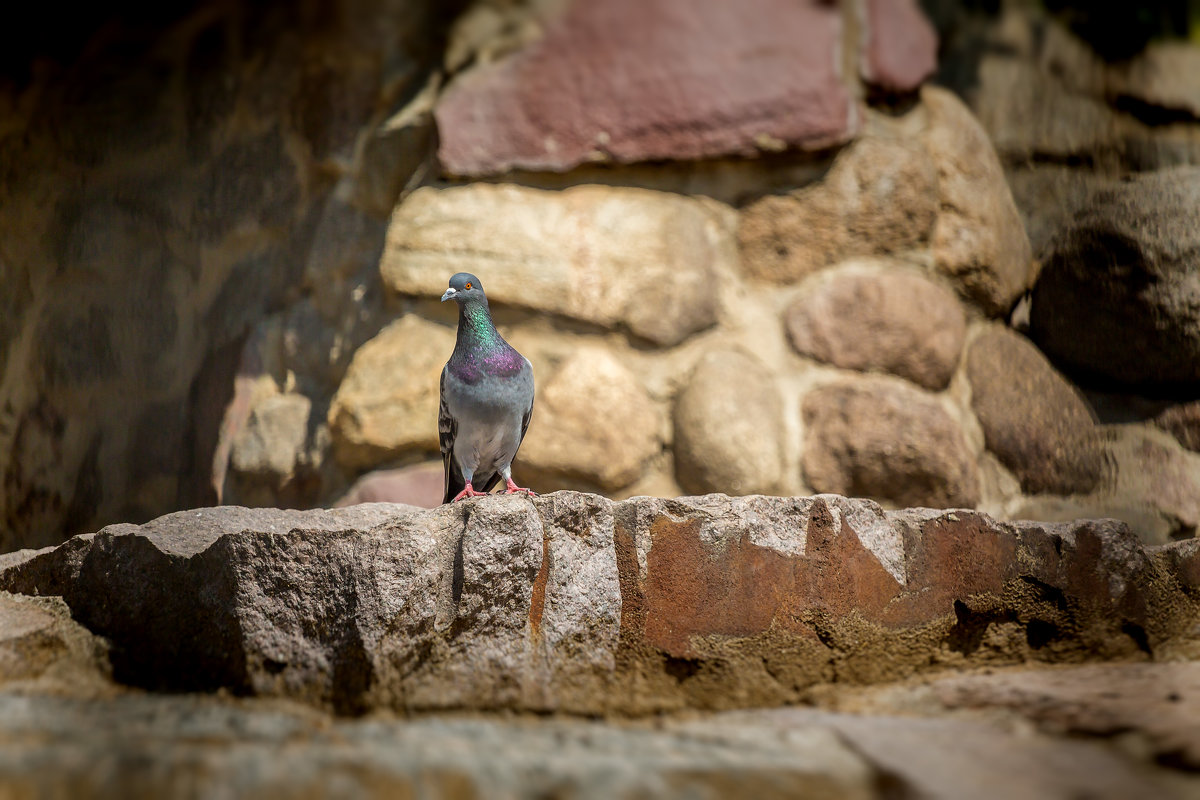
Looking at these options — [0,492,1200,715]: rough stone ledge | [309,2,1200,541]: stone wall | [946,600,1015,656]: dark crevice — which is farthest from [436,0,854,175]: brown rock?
[946,600,1015,656]: dark crevice

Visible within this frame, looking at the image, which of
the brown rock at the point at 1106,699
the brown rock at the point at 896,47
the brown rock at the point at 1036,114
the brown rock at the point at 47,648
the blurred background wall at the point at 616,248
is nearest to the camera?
the brown rock at the point at 1106,699

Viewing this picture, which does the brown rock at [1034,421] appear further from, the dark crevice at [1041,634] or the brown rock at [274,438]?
the brown rock at [274,438]

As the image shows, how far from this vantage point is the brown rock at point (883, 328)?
241 centimetres

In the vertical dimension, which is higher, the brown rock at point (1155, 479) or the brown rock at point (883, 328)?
the brown rock at point (883, 328)

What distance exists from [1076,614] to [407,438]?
60.1 inches

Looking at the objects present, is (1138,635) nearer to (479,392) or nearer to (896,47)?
(479,392)

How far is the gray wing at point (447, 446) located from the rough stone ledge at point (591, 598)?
1.83ft

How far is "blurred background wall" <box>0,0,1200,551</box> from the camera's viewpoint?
90.9 inches

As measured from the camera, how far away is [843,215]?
249cm

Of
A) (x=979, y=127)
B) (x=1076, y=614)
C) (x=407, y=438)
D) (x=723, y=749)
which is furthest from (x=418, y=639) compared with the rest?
(x=979, y=127)

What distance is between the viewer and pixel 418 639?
1.42 metres

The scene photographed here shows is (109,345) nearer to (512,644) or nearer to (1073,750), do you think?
(512,644)

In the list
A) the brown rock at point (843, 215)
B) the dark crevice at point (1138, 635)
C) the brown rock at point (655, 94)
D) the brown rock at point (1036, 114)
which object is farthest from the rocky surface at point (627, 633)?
the brown rock at point (1036, 114)

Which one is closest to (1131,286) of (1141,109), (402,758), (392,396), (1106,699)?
(1141,109)
